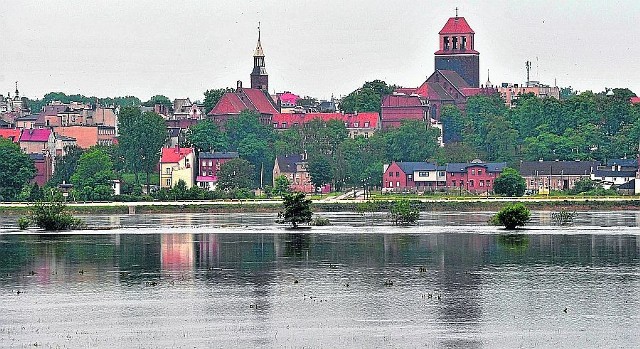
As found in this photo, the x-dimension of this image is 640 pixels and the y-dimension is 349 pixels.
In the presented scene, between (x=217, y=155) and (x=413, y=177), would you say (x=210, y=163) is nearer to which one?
(x=217, y=155)

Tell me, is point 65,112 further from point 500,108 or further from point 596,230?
point 596,230

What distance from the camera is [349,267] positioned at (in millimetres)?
57969

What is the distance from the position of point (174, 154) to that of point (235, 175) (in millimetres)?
9187

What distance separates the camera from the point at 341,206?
350ft

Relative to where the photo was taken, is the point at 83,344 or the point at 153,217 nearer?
the point at 83,344

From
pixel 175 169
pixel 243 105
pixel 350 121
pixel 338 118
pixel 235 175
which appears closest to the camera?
pixel 235 175

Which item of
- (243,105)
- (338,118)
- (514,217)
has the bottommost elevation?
(514,217)

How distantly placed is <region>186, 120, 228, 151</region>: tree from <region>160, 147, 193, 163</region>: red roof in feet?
30.0

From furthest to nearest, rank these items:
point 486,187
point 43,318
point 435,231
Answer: point 486,187 < point 435,231 < point 43,318

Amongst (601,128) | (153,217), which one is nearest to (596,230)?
(153,217)

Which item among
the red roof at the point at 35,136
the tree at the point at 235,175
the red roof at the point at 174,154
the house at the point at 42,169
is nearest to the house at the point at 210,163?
the red roof at the point at 174,154

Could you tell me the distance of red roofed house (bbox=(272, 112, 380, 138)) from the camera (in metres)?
181

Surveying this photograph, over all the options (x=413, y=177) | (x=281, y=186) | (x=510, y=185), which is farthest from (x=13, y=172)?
(x=510, y=185)

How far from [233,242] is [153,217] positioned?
1218 inches
